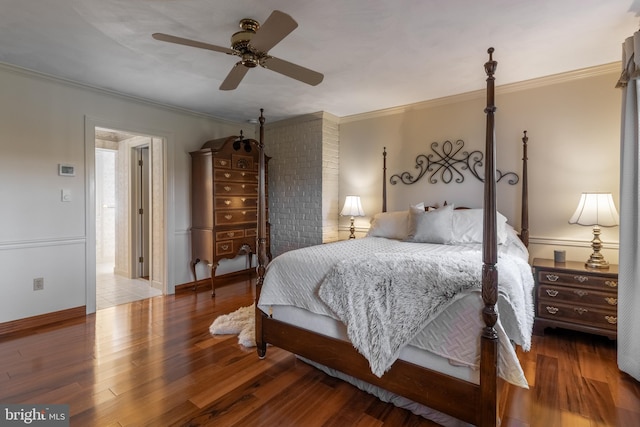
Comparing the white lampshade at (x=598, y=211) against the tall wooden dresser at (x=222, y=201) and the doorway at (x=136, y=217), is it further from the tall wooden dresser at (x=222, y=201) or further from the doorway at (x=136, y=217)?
the doorway at (x=136, y=217)

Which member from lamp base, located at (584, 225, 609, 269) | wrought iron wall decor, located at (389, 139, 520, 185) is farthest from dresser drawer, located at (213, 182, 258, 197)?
lamp base, located at (584, 225, 609, 269)

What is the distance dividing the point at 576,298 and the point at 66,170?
4.86 meters

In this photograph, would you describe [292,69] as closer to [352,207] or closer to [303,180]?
[352,207]

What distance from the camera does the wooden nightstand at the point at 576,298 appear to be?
2.53 meters

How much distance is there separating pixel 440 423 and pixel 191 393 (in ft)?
4.79

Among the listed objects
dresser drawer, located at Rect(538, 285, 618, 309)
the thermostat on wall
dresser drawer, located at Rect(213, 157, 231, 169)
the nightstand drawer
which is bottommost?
the nightstand drawer

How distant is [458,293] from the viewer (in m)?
1.58

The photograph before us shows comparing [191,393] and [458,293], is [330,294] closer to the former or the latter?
[458,293]

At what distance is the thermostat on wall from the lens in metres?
3.20

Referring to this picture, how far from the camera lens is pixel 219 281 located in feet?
15.1

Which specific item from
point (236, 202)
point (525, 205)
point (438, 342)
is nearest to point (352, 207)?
point (236, 202)

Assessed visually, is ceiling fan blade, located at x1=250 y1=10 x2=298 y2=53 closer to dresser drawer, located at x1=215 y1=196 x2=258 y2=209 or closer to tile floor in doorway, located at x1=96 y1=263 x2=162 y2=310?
dresser drawer, located at x1=215 y1=196 x2=258 y2=209

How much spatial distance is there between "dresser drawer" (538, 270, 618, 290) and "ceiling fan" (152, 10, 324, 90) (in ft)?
8.28

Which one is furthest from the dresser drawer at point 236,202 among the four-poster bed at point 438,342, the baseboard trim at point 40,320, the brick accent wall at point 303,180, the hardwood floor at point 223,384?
the four-poster bed at point 438,342
